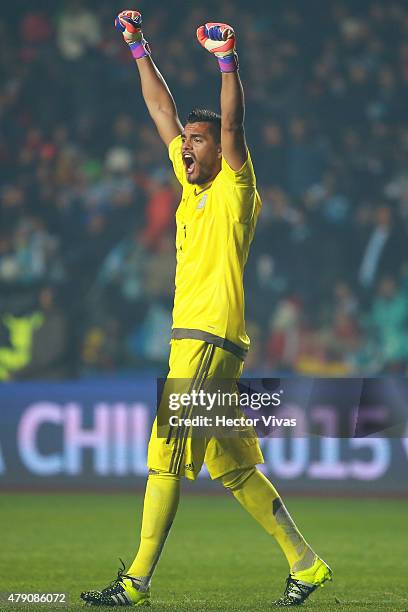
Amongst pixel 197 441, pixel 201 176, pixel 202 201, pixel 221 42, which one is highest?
pixel 221 42

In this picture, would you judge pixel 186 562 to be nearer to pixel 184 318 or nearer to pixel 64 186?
pixel 184 318

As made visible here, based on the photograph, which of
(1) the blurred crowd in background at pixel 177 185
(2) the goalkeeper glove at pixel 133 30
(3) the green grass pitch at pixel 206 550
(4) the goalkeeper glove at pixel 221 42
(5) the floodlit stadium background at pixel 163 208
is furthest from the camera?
(1) the blurred crowd in background at pixel 177 185

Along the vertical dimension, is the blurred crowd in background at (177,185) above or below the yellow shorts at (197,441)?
above

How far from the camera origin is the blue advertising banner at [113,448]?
11.0 m

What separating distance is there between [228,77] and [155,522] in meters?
1.88

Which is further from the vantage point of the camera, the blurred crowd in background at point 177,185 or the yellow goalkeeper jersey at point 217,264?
the blurred crowd in background at point 177,185

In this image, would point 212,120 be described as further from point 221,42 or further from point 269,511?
point 269,511

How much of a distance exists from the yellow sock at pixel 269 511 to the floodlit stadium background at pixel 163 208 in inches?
215

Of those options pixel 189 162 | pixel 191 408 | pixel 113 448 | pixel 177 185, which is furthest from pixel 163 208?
pixel 191 408

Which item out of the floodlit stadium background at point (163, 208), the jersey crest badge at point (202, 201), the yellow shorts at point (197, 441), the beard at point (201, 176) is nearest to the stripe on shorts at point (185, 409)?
the yellow shorts at point (197, 441)

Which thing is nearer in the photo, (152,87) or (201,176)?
(201,176)

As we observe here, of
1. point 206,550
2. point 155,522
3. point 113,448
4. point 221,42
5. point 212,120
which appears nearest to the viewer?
point 221,42

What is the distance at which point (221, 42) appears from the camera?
5.07m

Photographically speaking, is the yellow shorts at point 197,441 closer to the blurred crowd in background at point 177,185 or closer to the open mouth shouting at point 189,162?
the open mouth shouting at point 189,162
